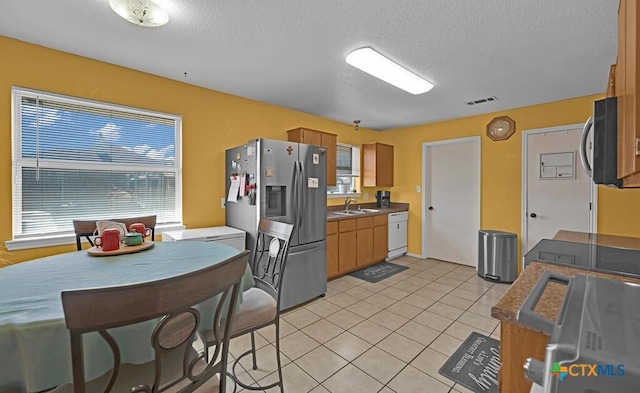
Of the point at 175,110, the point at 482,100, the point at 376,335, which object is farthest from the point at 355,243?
the point at 175,110

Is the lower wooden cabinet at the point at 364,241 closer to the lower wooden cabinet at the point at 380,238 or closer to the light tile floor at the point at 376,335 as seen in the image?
the lower wooden cabinet at the point at 380,238

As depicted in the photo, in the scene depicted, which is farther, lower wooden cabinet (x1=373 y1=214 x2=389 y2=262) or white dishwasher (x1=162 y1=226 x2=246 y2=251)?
lower wooden cabinet (x1=373 y1=214 x2=389 y2=262)

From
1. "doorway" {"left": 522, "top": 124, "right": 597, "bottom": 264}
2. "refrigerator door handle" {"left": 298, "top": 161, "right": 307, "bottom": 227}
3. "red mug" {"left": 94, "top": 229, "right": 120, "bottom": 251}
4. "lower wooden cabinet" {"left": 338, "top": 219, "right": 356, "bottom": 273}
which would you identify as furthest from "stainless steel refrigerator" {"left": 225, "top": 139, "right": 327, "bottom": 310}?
"doorway" {"left": 522, "top": 124, "right": 597, "bottom": 264}

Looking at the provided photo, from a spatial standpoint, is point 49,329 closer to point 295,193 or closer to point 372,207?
point 295,193

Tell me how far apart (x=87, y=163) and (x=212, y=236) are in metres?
1.26

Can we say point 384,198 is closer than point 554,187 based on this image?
No

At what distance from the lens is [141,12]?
1.68 meters

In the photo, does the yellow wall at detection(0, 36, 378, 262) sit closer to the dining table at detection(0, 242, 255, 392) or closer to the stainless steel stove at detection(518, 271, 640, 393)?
the dining table at detection(0, 242, 255, 392)

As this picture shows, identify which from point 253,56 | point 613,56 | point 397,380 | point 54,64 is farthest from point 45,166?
point 613,56

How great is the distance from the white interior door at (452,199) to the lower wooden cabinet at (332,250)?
6.67 ft

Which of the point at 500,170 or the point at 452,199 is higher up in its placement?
the point at 500,170

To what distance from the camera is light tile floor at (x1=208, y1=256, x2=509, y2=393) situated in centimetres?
187

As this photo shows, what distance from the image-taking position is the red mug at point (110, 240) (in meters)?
1.72

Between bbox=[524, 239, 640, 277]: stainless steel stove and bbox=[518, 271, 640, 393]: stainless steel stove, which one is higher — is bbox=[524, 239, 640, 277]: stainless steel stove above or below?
below
